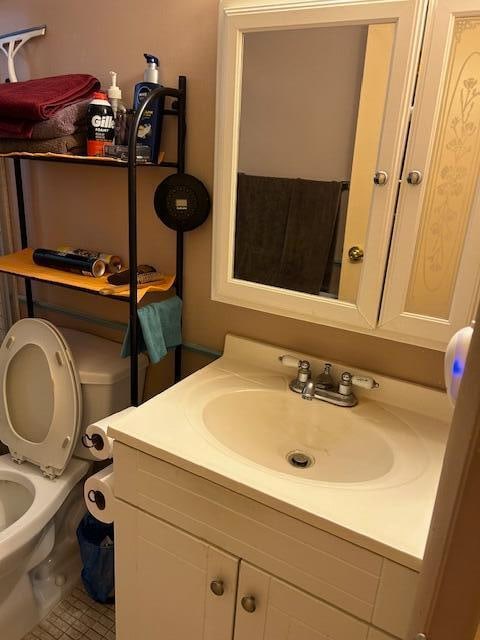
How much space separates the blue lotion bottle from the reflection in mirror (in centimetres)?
27

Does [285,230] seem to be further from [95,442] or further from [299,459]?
[95,442]

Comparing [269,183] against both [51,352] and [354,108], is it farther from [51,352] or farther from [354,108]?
[51,352]

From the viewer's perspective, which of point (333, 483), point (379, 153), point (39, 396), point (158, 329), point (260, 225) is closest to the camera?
point (333, 483)

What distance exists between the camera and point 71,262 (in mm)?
1417

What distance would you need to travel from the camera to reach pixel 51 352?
142cm

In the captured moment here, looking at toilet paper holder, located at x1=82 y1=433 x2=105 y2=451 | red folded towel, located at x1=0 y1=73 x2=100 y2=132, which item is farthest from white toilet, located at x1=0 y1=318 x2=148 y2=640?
red folded towel, located at x1=0 y1=73 x2=100 y2=132

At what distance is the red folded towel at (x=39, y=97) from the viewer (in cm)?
124

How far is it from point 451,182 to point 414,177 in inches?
3.0

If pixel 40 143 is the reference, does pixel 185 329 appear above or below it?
below

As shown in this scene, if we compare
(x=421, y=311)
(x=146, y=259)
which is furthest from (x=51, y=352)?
(x=421, y=311)

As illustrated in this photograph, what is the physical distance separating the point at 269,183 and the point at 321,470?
719 millimetres

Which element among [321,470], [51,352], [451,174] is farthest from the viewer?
[51,352]

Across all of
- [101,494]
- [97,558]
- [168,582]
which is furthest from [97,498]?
[97,558]

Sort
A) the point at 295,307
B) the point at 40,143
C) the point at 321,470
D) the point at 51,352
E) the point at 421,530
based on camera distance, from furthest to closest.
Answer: the point at 51,352
the point at 40,143
the point at 295,307
the point at 321,470
the point at 421,530
